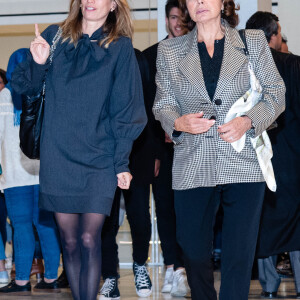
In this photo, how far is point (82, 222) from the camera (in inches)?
129

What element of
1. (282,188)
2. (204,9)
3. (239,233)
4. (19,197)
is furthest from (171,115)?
(19,197)

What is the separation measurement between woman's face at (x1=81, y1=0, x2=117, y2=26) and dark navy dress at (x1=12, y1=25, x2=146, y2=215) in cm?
14

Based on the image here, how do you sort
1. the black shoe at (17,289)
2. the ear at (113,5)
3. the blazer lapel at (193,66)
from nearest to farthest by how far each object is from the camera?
the blazer lapel at (193,66) < the ear at (113,5) < the black shoe at (17,289)

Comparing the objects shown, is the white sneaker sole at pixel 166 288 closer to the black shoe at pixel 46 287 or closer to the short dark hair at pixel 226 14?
the black shoe at pixel 46 287

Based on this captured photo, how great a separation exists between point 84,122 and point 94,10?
582mm

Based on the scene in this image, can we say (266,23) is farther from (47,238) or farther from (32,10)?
(32,10)

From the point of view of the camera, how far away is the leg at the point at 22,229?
5156 millimetres

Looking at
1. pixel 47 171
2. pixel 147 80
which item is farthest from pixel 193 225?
pixel 147 80

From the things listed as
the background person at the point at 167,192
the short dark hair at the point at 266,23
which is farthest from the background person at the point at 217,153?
the background person at the point at 167,192

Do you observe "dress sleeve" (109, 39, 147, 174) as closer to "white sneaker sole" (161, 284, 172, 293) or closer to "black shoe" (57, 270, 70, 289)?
"white sneaker sole" (161, 284, 172, 293)

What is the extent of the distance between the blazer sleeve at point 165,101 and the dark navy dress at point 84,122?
0.13 metres

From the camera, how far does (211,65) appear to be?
3.31 m

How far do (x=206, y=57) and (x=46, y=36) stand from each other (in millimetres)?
785

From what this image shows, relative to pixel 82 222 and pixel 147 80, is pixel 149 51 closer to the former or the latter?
pixel 147 80
